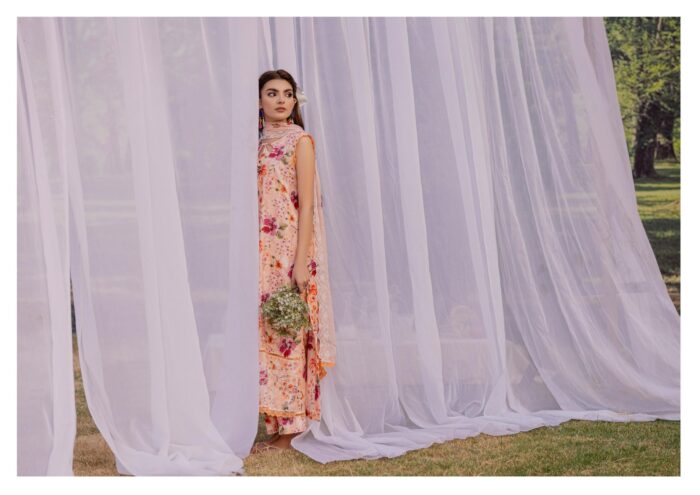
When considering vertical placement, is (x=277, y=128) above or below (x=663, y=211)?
above

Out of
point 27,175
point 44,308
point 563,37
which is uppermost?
point 563,37

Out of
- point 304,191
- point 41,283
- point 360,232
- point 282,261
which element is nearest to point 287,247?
point 282,261

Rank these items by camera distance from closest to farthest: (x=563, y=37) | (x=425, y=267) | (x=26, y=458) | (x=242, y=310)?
(x=26, y=458) → (x=242, y=310) → (x=425, y=267) → (x=563, y=37)

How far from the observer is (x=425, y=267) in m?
3.85

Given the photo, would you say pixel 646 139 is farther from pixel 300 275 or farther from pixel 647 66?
pixel 300 275

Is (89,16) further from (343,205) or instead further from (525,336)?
(525,336)

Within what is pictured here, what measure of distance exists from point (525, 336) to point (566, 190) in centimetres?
66

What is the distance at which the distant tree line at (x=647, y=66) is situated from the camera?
918cm

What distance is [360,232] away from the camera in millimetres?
3748

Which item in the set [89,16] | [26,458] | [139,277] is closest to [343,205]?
[139,277]

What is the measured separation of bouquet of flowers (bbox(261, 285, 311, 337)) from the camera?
3443 mm

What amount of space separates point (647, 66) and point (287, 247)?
667 centimetres

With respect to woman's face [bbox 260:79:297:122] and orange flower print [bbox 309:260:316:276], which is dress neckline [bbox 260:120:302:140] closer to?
woman's face [bbox 260:79:297:122]

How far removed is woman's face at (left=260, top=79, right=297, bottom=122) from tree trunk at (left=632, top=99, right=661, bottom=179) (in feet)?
21.7
